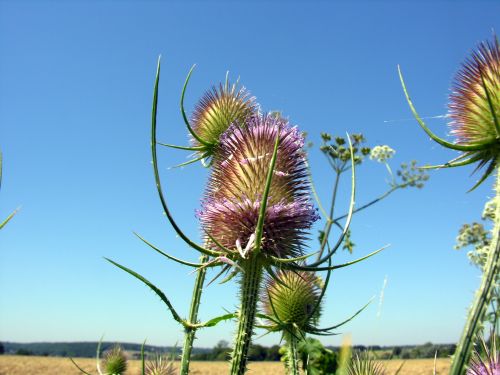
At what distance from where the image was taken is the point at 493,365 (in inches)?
107

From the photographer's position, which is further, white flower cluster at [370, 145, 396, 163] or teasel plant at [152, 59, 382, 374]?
white flower cluster at [370, 145, 396, 163]

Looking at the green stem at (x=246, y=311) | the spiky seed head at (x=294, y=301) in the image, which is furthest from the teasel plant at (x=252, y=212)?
the spiky seed head at (x=294, y=301)

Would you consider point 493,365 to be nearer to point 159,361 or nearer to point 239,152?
point 239,152

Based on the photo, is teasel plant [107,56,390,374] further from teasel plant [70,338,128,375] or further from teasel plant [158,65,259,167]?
teasel plant [70,338,128,375]

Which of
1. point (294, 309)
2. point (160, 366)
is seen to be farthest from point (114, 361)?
point (294, 309)

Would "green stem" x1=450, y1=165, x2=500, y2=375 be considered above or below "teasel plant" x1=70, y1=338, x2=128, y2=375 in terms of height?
above

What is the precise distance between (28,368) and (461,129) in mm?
65296

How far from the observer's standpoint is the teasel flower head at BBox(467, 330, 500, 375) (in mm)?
2680

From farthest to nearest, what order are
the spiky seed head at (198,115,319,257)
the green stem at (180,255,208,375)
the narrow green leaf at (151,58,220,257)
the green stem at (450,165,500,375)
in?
the green stem at (180,255,208,375), the spiky seed head at (198,115,319,257), the narrow green leaf at (151,58,220,257), the green stem at (450,165,500,375)

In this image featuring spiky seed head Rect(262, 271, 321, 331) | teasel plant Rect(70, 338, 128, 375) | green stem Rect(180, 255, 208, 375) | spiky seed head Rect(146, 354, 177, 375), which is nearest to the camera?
green stem Rect(180, 255, 208, 375)

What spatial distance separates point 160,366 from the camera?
5430 mm

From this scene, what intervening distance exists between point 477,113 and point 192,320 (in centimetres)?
289

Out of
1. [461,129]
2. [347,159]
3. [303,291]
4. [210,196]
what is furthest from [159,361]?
[347,159]

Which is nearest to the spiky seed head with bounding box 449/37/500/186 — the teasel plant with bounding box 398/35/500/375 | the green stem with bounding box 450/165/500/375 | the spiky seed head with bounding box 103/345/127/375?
the teasel plant with bounding box 398/35/500/375
